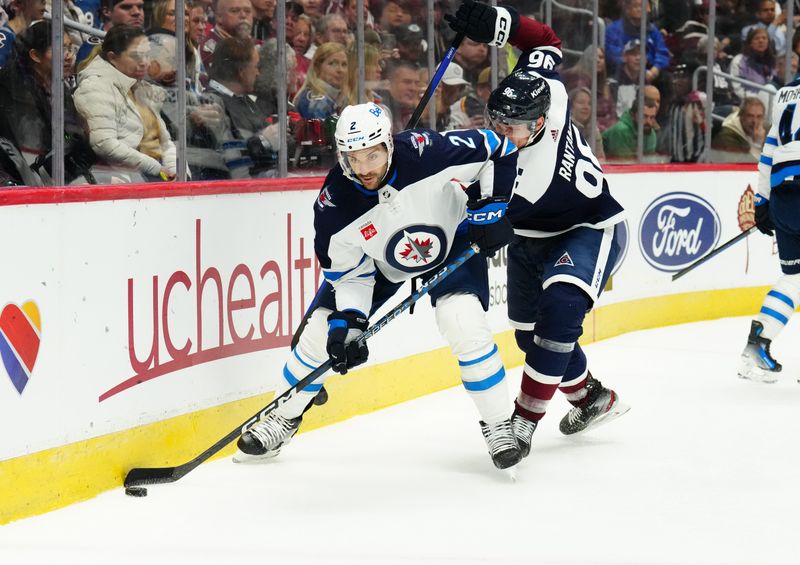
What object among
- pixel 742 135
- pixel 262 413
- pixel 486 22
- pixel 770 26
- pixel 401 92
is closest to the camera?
pixel 262 413

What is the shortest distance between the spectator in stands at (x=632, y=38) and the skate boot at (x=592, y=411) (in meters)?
3.27

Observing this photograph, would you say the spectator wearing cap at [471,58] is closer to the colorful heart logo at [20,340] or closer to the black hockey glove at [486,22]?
the black hockey glove at [486,22]

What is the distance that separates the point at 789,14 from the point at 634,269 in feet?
7.74

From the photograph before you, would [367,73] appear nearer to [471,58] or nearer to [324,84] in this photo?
[324,84]

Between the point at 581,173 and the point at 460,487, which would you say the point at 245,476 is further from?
the point at 581,173

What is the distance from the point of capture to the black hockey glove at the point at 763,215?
5199 mm

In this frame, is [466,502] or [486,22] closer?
[466,502]

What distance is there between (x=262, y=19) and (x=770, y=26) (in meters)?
4.47

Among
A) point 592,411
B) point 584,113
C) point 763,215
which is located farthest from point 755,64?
point 592,411

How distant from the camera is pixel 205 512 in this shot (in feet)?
10.4

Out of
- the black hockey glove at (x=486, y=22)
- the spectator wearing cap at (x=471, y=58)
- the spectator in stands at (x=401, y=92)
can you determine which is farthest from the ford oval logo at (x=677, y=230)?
the black hockey glove at (x=486, y=22)

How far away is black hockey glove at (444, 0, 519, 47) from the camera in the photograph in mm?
3943

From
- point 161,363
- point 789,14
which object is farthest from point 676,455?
point 789,14

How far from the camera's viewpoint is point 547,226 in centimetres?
387
